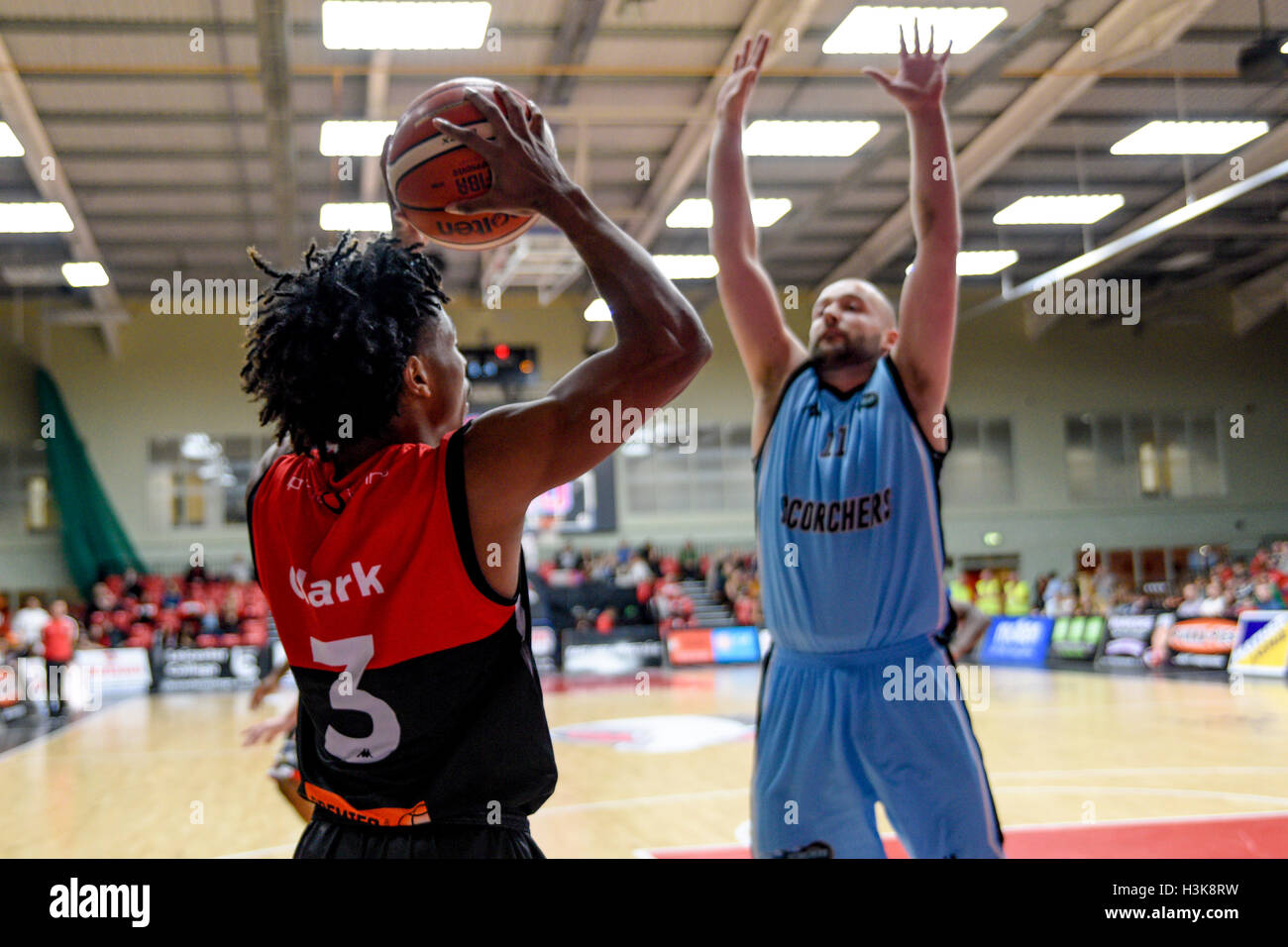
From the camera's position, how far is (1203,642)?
12109 mm

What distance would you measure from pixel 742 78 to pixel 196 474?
1841cm

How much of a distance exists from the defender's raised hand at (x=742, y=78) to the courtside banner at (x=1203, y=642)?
10.9 m

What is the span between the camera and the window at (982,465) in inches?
763

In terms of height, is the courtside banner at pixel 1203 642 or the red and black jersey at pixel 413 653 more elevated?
the red and black jersey at pixel 413 653

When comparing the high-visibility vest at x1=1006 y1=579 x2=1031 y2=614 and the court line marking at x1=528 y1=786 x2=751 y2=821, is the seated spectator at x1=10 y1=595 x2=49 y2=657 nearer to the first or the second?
the court line marking at x1=528 y1=786 x2=751 y2=821

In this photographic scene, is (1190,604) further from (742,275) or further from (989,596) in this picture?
(742,275)

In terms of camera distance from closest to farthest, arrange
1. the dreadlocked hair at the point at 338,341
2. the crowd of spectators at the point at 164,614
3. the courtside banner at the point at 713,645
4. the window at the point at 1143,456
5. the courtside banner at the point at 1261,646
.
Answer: the dreadlocked hair at the point at 338,341
the courtside banner at the point at 1261,646
the crowd of spectators at the point at 164,614
the courtside banner at the point at 713,645
the window at the point at 1143,456

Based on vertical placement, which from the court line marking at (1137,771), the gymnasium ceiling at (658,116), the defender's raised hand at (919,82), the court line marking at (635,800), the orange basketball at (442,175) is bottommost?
the court line marking at (1137,771)

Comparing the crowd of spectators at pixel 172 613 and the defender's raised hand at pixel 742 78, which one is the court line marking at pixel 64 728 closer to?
the crowd of spectators at pixel 172 613

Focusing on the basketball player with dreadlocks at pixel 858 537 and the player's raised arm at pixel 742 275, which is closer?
the basketball player with dreadlocks at pixel 858 537

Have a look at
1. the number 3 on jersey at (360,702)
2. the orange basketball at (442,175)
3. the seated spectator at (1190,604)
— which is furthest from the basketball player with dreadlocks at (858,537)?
the seated spectator at (1190,604)

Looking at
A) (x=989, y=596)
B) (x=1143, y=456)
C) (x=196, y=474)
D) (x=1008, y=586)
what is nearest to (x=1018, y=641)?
(x=989, y=596)

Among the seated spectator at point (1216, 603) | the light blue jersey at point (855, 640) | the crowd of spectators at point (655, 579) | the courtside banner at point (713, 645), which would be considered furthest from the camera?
the courtside banner at point (713, 645)

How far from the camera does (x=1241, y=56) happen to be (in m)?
9.34
